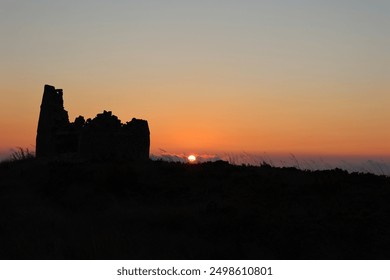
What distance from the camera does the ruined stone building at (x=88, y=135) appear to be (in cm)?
3362

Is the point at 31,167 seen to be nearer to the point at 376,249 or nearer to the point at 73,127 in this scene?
the point at 73,127

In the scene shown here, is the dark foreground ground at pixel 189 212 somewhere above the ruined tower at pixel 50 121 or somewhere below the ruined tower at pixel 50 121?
below

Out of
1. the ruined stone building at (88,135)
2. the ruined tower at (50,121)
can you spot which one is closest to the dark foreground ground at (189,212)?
the ruined stone building at (88,135)

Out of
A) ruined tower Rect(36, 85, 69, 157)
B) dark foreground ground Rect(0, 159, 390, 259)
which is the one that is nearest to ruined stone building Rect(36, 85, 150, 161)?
ruined tower Rect(36, 85, 69, 157)

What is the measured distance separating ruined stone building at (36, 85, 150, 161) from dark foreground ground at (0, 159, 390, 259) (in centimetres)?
422

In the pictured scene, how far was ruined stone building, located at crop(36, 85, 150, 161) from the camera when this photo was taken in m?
33.6

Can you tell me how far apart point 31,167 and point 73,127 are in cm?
920

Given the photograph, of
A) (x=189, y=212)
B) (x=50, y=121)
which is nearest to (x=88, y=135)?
(x=50, y=121)

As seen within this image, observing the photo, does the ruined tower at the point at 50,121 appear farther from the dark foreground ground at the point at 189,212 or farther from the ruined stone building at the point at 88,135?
the dark foreground ground at the point at 189,212

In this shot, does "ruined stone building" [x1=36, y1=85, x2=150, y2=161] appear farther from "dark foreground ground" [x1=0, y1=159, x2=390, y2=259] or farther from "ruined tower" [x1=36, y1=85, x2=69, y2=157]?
"dark foreground ground" [x1=0, y1=159, x2=390, y2=259]

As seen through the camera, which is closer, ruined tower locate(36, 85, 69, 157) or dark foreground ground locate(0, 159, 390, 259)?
dark foreground ground locate(0, 159, 390, 259)

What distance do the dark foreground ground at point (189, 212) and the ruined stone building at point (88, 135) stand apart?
4.22m

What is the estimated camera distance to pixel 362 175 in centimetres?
2491
